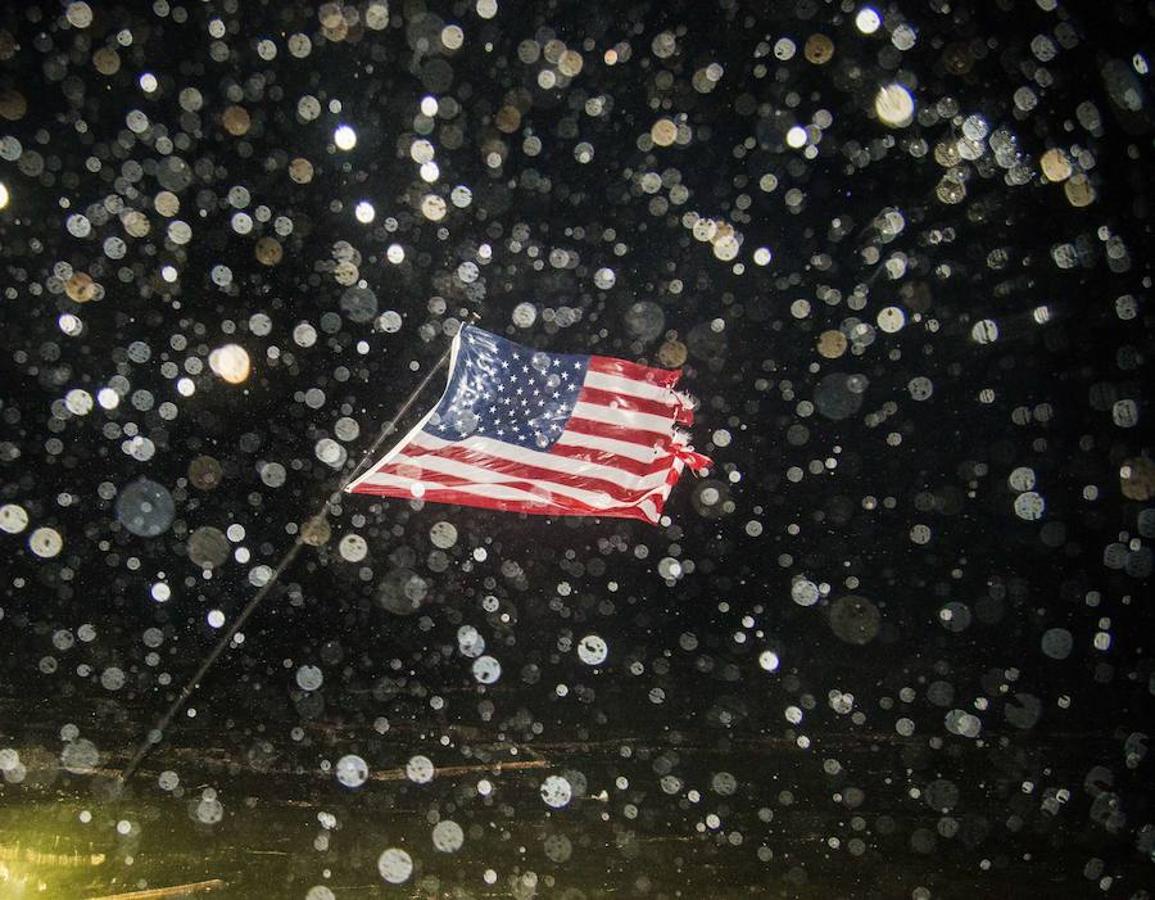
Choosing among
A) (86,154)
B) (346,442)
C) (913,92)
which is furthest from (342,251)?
(913,92)

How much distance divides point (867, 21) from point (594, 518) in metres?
4.50

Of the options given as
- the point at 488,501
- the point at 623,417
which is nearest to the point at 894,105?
the point at 623,417

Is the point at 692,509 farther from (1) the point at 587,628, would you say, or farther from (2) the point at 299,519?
(2) the point at 299,519

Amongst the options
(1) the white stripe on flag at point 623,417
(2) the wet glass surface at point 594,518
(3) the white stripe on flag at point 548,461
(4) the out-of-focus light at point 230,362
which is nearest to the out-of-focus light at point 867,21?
(2) the wet glass surface at point 594,518

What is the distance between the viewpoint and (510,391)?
12.9 ft

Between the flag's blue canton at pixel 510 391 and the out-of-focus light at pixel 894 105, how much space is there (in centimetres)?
347

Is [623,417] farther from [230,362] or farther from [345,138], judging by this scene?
[230,362]

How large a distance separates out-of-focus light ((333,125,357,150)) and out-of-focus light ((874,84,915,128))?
415 centimetres

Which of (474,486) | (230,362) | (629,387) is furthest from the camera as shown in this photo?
(230,362)

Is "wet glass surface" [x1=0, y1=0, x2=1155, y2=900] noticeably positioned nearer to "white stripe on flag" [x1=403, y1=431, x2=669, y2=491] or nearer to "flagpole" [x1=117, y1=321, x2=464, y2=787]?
"flagpole" [x1=117, y1=321, x2=464, y2=787]

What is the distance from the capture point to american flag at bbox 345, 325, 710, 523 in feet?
12.5

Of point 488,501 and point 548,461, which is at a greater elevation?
point 548,461

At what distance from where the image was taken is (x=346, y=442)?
619cm

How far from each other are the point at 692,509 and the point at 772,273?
214 centimetres
